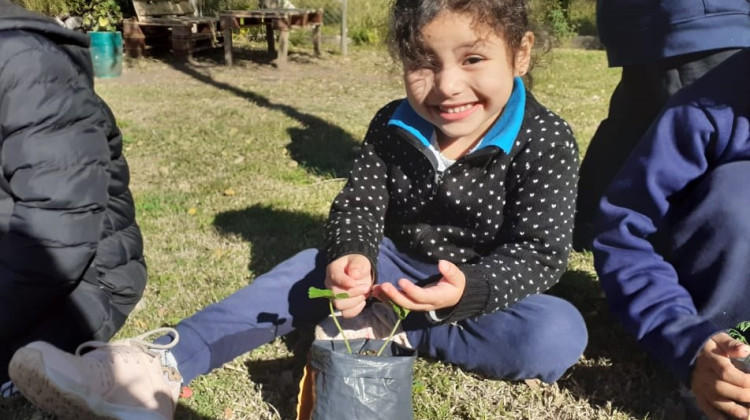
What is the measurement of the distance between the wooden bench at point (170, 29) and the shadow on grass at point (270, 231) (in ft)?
16.4

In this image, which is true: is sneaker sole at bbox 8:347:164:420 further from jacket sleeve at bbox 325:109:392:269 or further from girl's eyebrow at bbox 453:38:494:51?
girl's eyebrow at bbox 453:38:494:51

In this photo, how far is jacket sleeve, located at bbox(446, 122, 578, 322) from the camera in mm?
2221

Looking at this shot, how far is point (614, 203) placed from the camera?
205 cm

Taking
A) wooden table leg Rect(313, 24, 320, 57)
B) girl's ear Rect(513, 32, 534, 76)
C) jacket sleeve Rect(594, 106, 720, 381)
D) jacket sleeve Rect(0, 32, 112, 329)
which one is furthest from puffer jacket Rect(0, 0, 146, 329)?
wooden table leg Rect(313, 24, 320, 57)

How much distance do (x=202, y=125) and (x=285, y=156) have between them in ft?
4.52

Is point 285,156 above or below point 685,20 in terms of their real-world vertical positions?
below

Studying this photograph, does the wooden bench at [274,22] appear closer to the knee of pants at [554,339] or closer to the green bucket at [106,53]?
the green bucket at [106,53]

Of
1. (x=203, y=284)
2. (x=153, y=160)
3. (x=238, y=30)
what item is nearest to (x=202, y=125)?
(x=153, y=160)

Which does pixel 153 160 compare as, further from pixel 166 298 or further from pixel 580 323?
pixel 580 323

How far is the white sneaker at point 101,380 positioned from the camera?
5.97 ft

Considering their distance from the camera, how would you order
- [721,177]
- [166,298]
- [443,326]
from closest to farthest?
[721,177] < [443,326] < [166,298]

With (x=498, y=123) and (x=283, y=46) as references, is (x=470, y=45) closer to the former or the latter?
(x=498, y=123)

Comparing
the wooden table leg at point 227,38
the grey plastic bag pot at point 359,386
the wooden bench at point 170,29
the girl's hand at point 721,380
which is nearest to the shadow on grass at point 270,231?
the grey plastic bag pot at point 359,386

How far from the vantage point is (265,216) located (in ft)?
12.7
